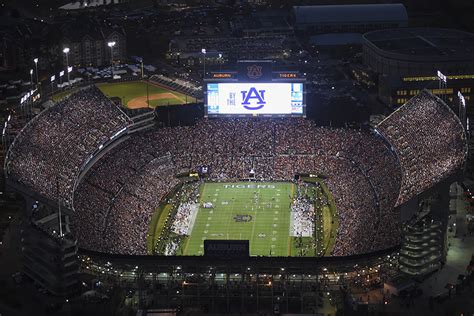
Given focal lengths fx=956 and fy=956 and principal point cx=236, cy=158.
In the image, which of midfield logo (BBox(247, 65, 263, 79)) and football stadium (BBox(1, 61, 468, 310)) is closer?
football stadium (BBox(1, 61, 468, 310))

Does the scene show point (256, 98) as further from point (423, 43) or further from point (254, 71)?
point (423, 43)

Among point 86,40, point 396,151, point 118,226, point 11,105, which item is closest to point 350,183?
point 396,151

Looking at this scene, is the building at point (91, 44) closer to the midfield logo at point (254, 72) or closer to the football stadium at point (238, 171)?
the football stadium at point (238, 171)

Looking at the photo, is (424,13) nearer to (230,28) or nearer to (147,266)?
(230,28)

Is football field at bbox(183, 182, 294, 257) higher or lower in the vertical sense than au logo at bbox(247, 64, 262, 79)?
lower

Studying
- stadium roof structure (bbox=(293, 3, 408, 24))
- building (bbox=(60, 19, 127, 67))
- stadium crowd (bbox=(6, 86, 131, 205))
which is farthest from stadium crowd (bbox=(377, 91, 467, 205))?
stadium roof structure (bbox=(293, 3, 408, 24))

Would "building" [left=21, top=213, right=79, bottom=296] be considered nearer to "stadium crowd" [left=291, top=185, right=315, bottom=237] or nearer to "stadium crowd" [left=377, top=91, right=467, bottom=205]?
"stadium crowd" [left=291, top=185, right=315, bottom=237]
